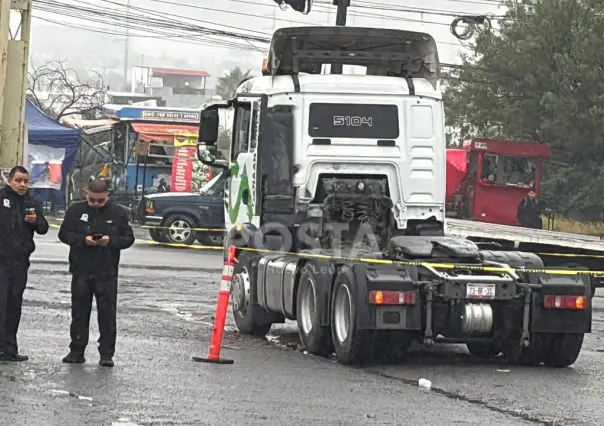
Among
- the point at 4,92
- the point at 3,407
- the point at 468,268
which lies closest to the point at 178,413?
the point at 3,407

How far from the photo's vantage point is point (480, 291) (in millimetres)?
11695

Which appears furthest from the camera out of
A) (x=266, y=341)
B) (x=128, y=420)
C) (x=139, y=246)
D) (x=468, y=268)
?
(x=139, y=246)

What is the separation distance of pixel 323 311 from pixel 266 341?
184cm

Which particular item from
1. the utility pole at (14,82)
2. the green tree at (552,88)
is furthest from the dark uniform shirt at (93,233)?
the green tree at (552,88)

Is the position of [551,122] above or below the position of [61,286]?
above

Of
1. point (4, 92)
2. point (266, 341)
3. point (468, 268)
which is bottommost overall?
point (266, 341)

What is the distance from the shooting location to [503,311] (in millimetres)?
11930

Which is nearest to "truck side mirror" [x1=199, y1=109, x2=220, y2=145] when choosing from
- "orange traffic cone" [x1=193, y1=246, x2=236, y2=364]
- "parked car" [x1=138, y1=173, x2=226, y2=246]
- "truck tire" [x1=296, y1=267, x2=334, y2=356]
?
"truck tire" [x1=296, y1=267, x2=334, y2=356]

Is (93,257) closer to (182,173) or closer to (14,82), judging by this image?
(14,82)

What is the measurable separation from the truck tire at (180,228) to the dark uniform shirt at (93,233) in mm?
17657

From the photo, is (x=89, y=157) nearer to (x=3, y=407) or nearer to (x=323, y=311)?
(x=323, y=311)

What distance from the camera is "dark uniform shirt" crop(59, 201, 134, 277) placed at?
11.1 meters

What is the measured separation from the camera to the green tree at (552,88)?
38.3 meters

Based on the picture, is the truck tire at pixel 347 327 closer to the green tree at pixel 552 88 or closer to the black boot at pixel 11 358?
the black boot at pixel 11 358
